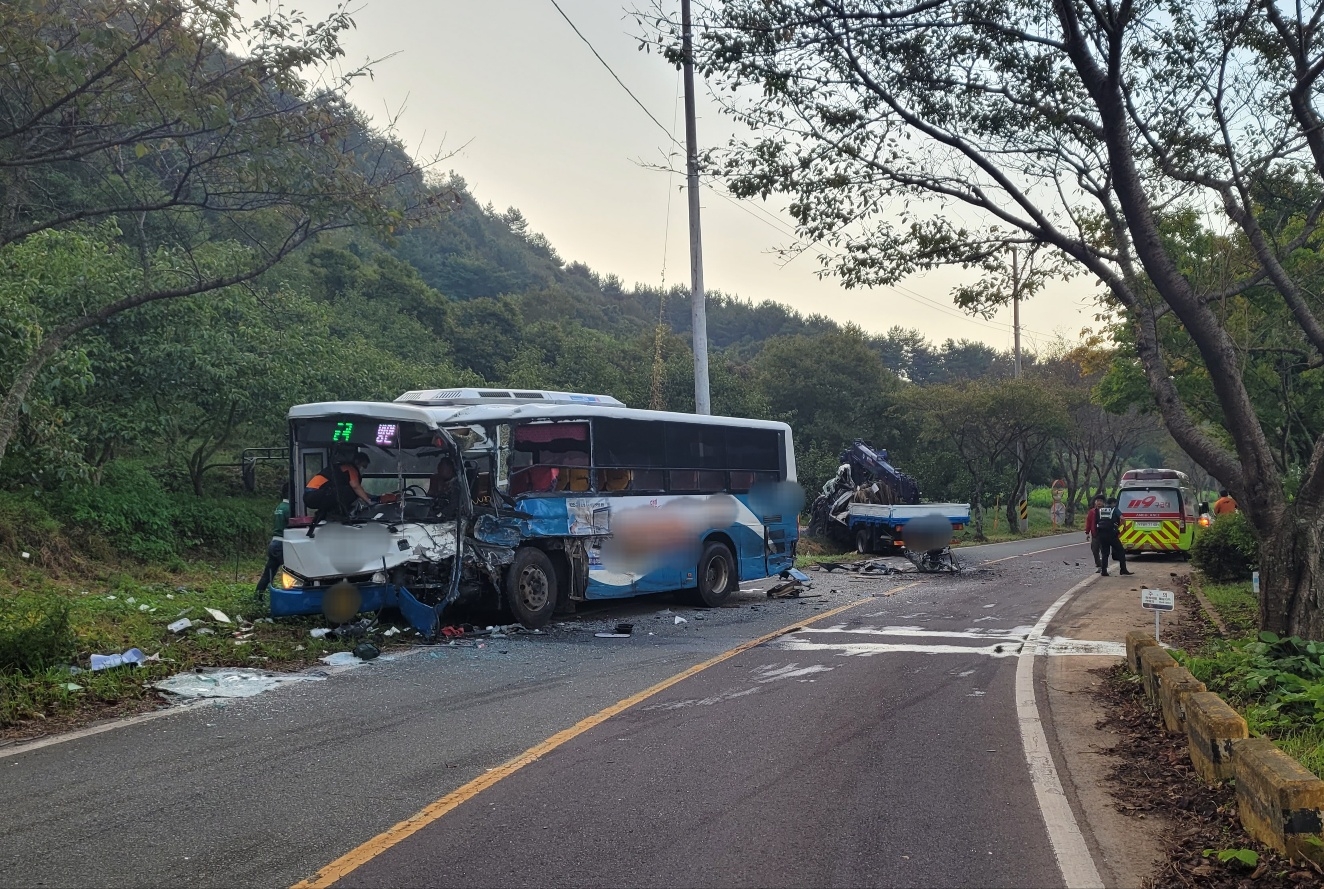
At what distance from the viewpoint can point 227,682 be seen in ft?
30.7

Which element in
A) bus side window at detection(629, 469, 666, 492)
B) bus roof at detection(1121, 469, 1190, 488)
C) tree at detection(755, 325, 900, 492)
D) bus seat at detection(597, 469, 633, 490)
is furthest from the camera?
tree at detection(755, 325, 900, 492)

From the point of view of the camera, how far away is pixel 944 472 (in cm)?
4475

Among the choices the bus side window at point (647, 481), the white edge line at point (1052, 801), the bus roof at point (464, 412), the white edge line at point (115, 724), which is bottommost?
the white edge line at point (1052, 801)

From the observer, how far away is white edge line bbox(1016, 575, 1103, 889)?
4882mm

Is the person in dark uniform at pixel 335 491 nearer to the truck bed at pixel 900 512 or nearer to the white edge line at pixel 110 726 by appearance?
the white edge line at pixel 110 726

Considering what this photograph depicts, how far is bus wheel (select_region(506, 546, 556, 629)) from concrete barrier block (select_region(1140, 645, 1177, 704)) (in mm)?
6963

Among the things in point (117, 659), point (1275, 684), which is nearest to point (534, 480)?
point (117, 659)

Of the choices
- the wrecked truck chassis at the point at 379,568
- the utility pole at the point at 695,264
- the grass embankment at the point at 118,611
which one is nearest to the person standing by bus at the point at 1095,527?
the utility pole at the point at 695,264

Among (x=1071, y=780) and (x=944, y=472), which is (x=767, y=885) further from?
(x=944, y=472)

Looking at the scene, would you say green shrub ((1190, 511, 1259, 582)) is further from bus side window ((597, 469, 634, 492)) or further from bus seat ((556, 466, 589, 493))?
bus seat ((556, 466, 589, 493))

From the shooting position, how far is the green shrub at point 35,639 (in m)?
8.67

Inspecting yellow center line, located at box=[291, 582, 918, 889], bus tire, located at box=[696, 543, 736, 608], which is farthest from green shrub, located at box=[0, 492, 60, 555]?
yellow center line, located at box=[291, 582, 918, 889]

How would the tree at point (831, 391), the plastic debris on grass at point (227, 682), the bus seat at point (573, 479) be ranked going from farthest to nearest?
1. the tree at point (831, 391)
2. the bus seat at point (573, 479)
3. the plastic debris on grass at point (227, 682)

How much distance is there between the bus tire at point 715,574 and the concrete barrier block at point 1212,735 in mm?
9778
